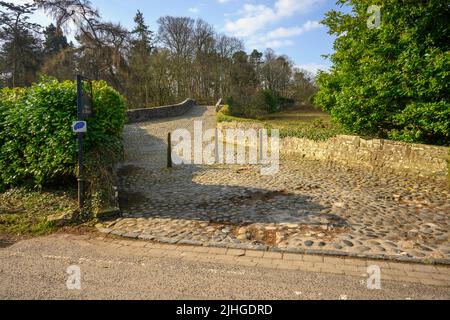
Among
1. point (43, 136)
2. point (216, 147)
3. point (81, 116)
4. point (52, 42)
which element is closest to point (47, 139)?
point (43, 136)

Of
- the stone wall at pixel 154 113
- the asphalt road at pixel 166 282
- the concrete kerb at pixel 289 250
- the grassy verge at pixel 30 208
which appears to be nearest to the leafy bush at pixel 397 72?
the concrete kerb at pixel 289 250

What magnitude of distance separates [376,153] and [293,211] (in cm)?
538

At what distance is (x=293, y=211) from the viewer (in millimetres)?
6031

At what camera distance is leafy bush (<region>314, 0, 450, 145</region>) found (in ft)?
27.5

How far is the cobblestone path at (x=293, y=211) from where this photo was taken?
4.62m

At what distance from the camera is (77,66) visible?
25.4m

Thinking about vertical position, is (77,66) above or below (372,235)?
above

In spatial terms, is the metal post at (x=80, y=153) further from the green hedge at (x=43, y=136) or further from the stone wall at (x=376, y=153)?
the stone wall at (x=376, y=153)

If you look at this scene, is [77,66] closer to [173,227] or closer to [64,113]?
[64,113]

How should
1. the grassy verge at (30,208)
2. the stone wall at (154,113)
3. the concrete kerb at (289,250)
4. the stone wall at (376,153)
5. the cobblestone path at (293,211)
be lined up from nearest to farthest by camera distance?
1. the concrete kerb at (289,250)
2. the cobblestone path at (293,211)
3. the grassy verge at (30,208)
4. the stone wall at (376,153)
5. the stone wall at (154,113)

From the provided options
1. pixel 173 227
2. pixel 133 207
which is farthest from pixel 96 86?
pixel 173 227

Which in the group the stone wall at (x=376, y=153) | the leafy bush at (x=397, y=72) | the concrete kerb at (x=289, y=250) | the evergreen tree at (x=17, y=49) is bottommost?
the concrete kerb at (x=289, y=250)

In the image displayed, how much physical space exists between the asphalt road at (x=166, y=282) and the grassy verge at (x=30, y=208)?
1.10 metres

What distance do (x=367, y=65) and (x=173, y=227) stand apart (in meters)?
8.59
